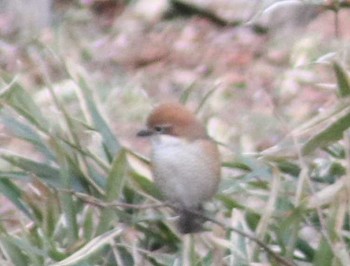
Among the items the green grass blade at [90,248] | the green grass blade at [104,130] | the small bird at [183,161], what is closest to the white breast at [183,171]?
the small bird at [183,161]

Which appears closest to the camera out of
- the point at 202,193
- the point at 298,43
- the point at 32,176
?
the point at 32,176

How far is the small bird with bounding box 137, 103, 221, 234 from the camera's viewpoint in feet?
9.21

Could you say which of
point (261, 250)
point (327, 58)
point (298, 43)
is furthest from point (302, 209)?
point (298, 43)

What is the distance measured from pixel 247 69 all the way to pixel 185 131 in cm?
434

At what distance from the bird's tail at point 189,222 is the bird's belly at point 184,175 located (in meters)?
0.07

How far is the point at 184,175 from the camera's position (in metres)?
2.96

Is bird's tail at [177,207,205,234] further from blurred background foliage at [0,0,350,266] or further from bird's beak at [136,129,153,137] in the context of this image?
bird's beak at [136,129,153,137]

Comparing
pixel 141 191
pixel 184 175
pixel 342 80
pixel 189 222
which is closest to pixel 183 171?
pixel 184 175

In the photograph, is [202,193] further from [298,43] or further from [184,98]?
[298,43]

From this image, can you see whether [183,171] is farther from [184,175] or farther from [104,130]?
[104,130]

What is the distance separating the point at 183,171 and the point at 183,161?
31 mm

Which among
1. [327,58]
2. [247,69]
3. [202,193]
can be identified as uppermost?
[327,58]

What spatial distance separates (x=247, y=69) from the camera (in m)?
7.37

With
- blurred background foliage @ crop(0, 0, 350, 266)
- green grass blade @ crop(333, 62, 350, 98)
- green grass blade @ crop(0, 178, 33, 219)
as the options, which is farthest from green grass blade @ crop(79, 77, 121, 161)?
green grass blade @ crop(333, 62, 350, 98)
